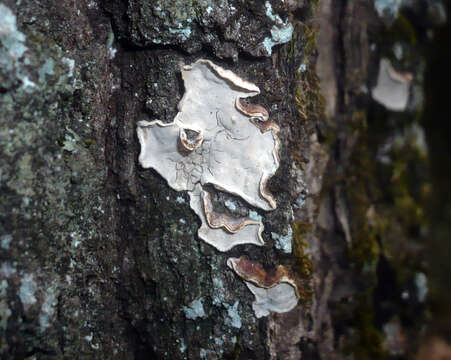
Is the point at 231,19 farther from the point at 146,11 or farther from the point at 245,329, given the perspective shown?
the point at 245,329

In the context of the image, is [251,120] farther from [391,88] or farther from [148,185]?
[391,88]

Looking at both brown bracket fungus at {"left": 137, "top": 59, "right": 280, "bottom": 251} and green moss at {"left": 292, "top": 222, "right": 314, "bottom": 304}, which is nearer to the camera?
brown bracket fungus at {"left": 137, "top": 59, "right": 280, "bottom": 251}

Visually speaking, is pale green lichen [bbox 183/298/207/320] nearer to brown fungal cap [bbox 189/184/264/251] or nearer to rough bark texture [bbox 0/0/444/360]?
rough bark texture [bbox 0/0/444/360]

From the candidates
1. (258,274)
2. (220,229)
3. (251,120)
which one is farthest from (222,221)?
(251,120)

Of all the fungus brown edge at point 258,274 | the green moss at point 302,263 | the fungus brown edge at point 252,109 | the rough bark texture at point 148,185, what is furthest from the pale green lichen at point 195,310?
the fungus brown edge at point 252,109

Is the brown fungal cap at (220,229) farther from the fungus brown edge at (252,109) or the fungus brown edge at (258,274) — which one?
the fungus brown edge at (252,109)

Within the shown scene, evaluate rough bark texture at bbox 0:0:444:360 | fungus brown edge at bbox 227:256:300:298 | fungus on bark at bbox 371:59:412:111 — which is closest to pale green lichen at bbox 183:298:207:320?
rough bark texture at bbox 0:0:444:360

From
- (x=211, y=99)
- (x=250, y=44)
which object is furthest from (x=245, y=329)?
(x=250, y=44)
